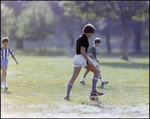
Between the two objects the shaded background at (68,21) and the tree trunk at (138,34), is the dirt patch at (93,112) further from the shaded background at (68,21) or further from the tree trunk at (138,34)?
the tree trunk at (138,34)

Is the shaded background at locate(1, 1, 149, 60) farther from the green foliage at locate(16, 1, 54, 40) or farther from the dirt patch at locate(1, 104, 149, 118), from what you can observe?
the dirt patch at locate(1, 104, 149, 118)

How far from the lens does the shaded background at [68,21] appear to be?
29.1 meters

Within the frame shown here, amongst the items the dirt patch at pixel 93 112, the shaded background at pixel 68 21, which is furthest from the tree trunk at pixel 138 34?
the dirt patch at pixel 93 112

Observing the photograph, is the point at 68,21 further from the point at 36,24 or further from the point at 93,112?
A: the point at 93,112

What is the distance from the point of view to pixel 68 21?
2153 inches

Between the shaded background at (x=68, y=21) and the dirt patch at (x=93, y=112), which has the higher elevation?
the shaded background at (x=68, y=21)

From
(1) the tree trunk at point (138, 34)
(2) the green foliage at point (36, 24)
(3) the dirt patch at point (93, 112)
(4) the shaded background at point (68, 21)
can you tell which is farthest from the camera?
(1) the tree trunk at point (138, 34)

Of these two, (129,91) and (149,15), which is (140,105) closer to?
(129,91)

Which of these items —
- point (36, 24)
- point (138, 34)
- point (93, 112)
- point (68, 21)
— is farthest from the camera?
point (68, 21)

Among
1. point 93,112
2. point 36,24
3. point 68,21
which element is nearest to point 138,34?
point 68,21

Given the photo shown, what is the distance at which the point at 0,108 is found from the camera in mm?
6492

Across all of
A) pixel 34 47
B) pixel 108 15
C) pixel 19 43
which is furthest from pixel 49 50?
pixel 108 15

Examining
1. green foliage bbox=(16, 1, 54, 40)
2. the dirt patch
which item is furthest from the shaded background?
the dirt patch

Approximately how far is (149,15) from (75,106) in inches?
939
